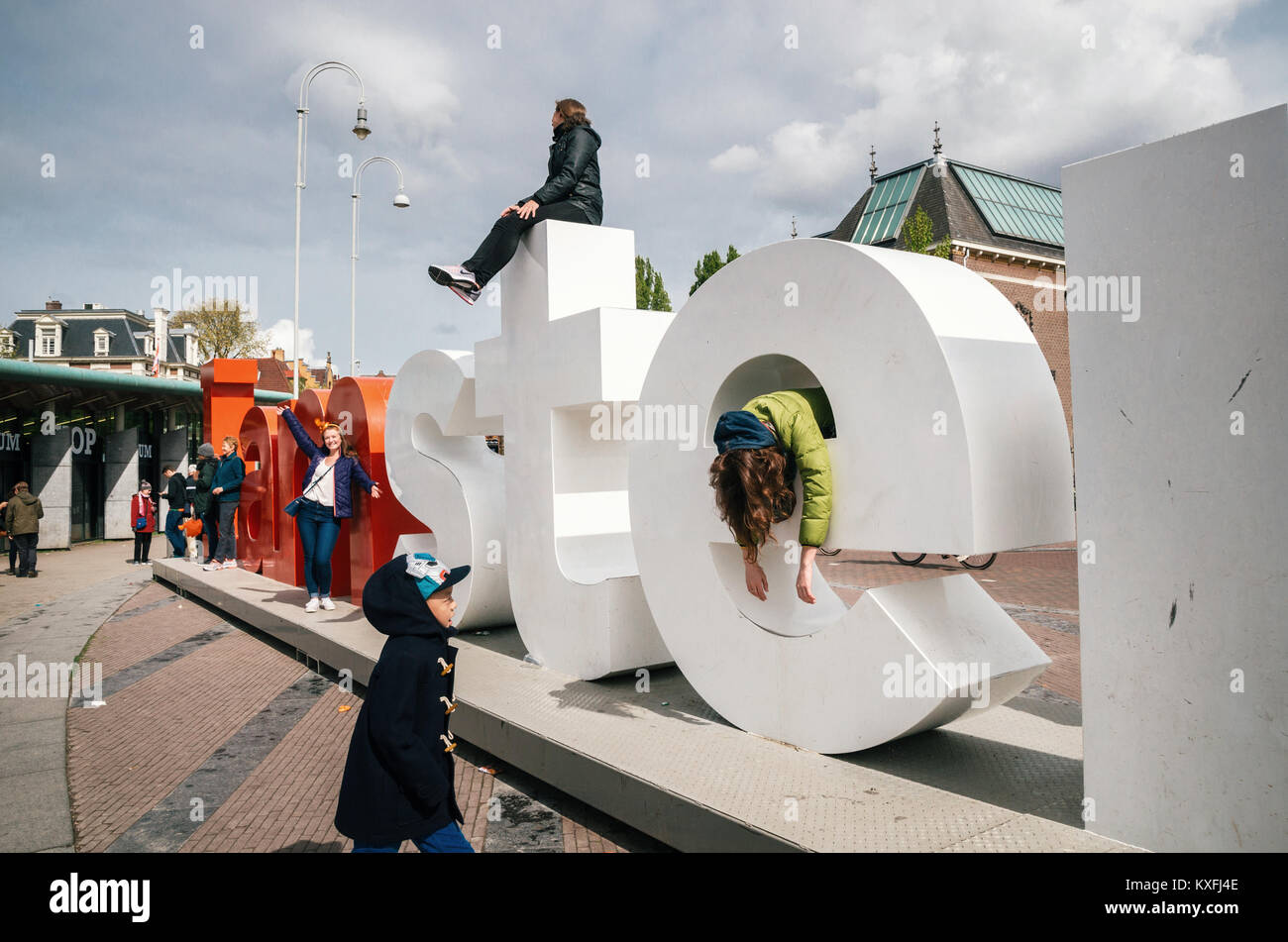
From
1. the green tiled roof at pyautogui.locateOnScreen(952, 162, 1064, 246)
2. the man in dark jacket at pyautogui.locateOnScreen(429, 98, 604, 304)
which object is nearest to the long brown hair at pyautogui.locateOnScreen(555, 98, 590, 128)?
the man in dark jacket at pyautogui.locateOnScreen(429, 98, 604, 304)

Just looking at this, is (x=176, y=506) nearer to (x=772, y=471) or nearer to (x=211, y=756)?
(x=211, y=756)

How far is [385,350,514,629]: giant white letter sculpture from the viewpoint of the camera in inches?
279

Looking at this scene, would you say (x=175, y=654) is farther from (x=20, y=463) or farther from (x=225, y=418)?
(x=20, y=463)

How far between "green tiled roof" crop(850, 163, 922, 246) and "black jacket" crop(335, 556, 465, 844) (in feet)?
115

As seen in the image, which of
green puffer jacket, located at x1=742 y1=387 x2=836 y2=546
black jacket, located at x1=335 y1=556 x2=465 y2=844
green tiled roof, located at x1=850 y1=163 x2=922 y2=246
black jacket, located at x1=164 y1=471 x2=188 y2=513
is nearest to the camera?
black jacket, located at x1=335 y1=556 x2=465 y2=844

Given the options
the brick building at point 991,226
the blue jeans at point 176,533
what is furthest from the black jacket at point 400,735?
the brick building at point 991,226

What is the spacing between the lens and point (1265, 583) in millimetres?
2631

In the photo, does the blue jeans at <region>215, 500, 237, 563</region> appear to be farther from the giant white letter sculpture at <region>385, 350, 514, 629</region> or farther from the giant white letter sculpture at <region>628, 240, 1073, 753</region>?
the giant white letter sculpture at <region>628, 240, 1073, 753</region>

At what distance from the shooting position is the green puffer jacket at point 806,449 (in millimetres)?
3854

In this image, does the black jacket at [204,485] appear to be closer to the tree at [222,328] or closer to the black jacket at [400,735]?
the black jacket at [400,735]

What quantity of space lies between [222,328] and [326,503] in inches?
1500

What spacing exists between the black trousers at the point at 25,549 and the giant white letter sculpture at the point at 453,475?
11.4 meters

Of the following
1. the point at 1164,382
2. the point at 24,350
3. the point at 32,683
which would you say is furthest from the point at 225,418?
the point at 24,350
